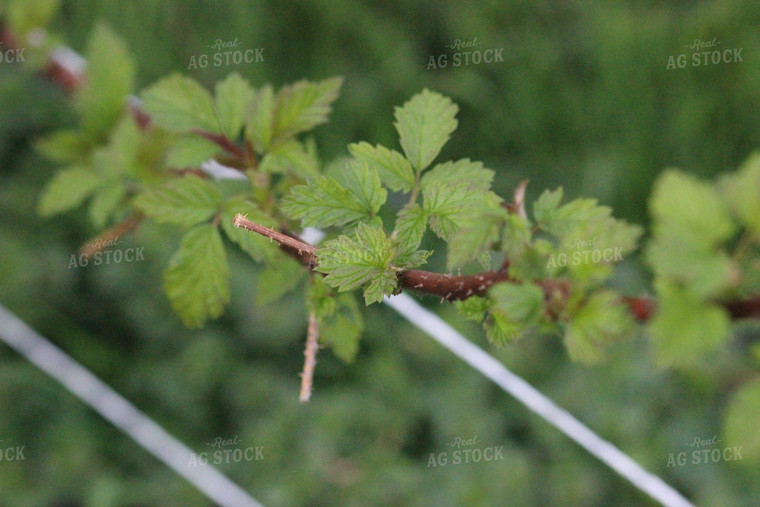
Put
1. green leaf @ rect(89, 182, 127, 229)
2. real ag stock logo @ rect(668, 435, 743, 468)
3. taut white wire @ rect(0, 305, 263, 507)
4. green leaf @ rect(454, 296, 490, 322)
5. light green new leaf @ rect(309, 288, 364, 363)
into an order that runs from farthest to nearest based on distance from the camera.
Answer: taut white wire @ rect(0, 305, 263, 507), real ag stock logo @ rect(668, 435, 743, 468), green leaf @ rect(89, 182, 127, 229), light green new leaf @ rect(309, 288, 364, 363), green leaf @ rect(454, 296, 490, 322)

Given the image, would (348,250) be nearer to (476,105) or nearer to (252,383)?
(252,383)

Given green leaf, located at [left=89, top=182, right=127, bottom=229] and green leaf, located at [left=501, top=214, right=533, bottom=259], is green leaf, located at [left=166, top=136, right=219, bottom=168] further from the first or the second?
green leaf, located at [left=501, top=214, right=533, bottom=259]

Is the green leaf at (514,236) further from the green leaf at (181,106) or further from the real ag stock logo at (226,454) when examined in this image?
the real ag stock logo at (226,454)

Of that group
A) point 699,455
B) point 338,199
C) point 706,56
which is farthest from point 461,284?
point 706,56

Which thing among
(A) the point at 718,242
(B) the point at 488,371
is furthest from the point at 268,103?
(B) the point at 488,371

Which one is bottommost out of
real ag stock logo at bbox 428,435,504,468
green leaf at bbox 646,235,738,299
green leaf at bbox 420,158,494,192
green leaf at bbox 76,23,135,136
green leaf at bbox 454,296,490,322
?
real ag stock logo at bbox 428,435,504,468

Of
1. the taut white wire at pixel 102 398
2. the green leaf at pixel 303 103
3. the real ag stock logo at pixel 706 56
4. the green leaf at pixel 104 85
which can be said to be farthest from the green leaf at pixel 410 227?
the real ag stock logo at pixel 706 56

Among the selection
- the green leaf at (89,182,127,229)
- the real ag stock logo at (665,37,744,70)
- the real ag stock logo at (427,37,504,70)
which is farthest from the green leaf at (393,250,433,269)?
the real ag stock logo at (665,37,744,70)
